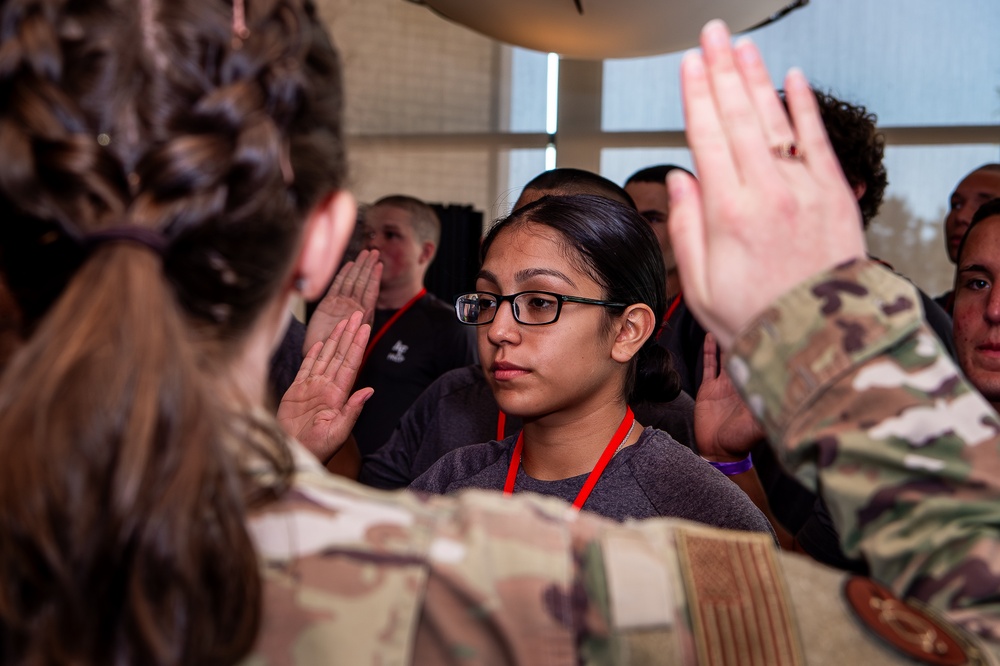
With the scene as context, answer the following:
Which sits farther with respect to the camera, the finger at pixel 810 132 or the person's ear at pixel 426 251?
the person's ear at pixel 426 251

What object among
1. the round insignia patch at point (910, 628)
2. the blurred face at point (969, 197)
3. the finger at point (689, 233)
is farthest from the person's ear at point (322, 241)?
the blurred face at point (969, 197)

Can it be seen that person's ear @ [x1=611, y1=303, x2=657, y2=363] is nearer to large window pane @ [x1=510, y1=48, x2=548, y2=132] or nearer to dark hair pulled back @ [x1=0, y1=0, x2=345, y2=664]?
dark hair pulled back @ [x1=0, y1=0, x2=345, y2=664]

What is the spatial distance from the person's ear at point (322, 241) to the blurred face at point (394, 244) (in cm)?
338

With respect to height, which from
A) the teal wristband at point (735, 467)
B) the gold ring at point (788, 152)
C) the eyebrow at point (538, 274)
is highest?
the gold ring at point (788, 152)

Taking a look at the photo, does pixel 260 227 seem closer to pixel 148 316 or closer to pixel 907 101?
pixel 148 316

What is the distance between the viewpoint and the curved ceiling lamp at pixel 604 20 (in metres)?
3.24

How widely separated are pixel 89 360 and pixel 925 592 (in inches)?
24.1

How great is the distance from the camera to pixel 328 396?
2.30 m

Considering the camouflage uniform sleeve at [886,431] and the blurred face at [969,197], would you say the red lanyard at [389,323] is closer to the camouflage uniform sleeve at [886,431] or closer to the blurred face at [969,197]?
the blurred face at [969,197]

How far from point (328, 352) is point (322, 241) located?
61.2 inches

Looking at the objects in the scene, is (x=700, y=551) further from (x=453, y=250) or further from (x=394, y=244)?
(x=453, y=250)

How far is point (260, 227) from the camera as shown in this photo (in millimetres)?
720

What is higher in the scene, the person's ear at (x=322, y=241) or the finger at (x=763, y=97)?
the finger at (x=763, y=97)

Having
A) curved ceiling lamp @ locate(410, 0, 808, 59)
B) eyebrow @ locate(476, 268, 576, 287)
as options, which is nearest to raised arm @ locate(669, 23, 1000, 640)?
eyebrow @ locate(476, 268, 576, 287)
